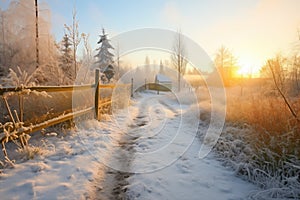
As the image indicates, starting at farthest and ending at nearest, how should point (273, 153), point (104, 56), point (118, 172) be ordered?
point (104, 56), point (118, 172), point (273, 153)

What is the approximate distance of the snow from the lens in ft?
6.82

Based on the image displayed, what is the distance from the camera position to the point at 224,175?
2.67m

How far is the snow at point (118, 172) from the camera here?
2.08 metres

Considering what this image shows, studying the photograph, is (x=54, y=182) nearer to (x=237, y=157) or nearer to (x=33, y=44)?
(x=237, y=157)

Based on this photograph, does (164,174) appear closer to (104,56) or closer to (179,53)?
(179,53)

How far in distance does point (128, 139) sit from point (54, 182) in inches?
91.6

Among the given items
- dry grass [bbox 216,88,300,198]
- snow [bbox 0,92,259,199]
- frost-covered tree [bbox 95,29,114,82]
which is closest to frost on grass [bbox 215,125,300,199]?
dry grass [bbox 216,88,300,198]

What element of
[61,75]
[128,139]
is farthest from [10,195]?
[61,75]

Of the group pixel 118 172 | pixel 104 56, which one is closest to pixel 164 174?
pixel 118 172

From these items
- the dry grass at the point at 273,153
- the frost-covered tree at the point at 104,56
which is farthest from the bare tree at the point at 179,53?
the dry grass at the point at 273,153

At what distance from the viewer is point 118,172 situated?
2.72 metres

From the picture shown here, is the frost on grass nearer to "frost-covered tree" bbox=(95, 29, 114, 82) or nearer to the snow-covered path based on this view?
the snow-covered path

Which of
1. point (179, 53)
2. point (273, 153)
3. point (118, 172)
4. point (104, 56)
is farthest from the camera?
point (104, 56)

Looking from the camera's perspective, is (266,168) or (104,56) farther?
(104,56)
